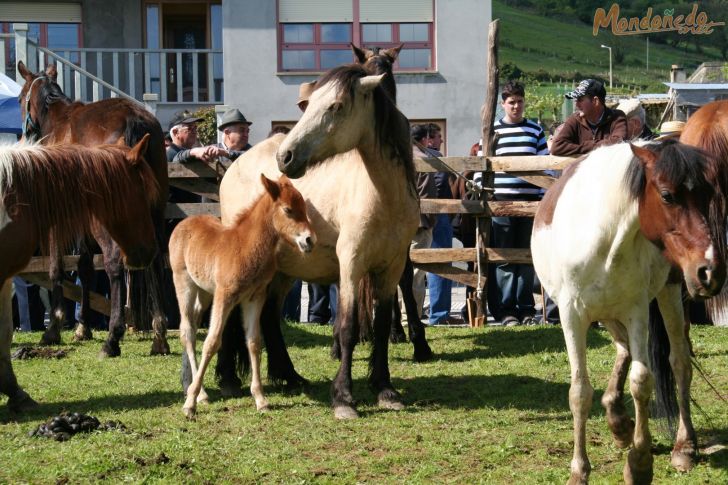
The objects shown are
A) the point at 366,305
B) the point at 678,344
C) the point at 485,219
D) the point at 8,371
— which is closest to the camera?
the point at 678,344

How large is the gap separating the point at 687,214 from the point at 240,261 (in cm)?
336

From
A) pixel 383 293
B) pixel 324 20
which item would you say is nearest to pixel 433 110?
pixel 324 20

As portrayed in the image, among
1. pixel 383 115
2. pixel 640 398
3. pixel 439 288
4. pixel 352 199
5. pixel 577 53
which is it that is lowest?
pixel 439 288

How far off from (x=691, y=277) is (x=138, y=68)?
21.3 metres

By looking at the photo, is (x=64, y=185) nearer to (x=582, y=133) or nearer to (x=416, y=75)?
(x=582, y=133)

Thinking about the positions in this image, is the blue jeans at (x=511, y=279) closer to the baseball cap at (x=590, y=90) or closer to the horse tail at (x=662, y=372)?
the baseball cap at (x=590, y=90)

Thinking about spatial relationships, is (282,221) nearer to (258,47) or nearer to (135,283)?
(135,283)

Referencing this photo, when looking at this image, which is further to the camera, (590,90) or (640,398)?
(590,90)

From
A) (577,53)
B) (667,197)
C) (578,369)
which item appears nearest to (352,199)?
(578,369)

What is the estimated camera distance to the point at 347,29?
2538 centimetres

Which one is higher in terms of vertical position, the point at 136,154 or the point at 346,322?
the point at 136,154

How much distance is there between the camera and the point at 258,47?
2464cm

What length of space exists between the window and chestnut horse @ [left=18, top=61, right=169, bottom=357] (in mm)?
14418

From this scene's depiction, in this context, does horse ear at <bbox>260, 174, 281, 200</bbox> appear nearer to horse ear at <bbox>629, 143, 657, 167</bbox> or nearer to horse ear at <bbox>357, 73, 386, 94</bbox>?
horse ear at <bbox>357, 73, 386, 94</bbox>
